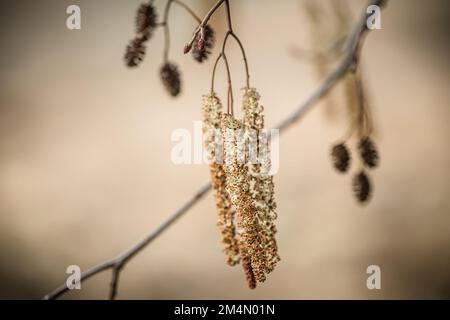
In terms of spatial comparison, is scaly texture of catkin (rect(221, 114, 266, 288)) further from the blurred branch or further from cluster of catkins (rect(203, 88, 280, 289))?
the blurred branch

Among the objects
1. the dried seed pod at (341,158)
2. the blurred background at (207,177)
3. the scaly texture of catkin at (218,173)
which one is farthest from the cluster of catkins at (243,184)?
the blurred background at (207,177)

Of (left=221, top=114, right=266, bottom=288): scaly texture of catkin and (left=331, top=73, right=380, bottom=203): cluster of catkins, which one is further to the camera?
(left=331, top=73, right=380, bottom=203): cluster of catkins

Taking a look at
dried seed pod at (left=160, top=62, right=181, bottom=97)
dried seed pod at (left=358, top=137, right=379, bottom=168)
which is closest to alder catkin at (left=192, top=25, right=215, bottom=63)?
dried seed pod at (left=160, top=62, right=181, bottom=97)

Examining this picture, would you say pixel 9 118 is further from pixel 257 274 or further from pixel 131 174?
pixel 257 274

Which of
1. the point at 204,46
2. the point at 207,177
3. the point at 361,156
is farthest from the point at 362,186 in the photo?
the point at 207,177

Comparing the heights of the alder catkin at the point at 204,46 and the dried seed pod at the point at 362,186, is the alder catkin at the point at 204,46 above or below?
above

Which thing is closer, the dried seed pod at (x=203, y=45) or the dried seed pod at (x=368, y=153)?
the dried seed pod at (x=203, y=45)

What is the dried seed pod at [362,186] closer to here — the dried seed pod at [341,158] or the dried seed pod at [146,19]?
the dried seed pod at [341,158]
